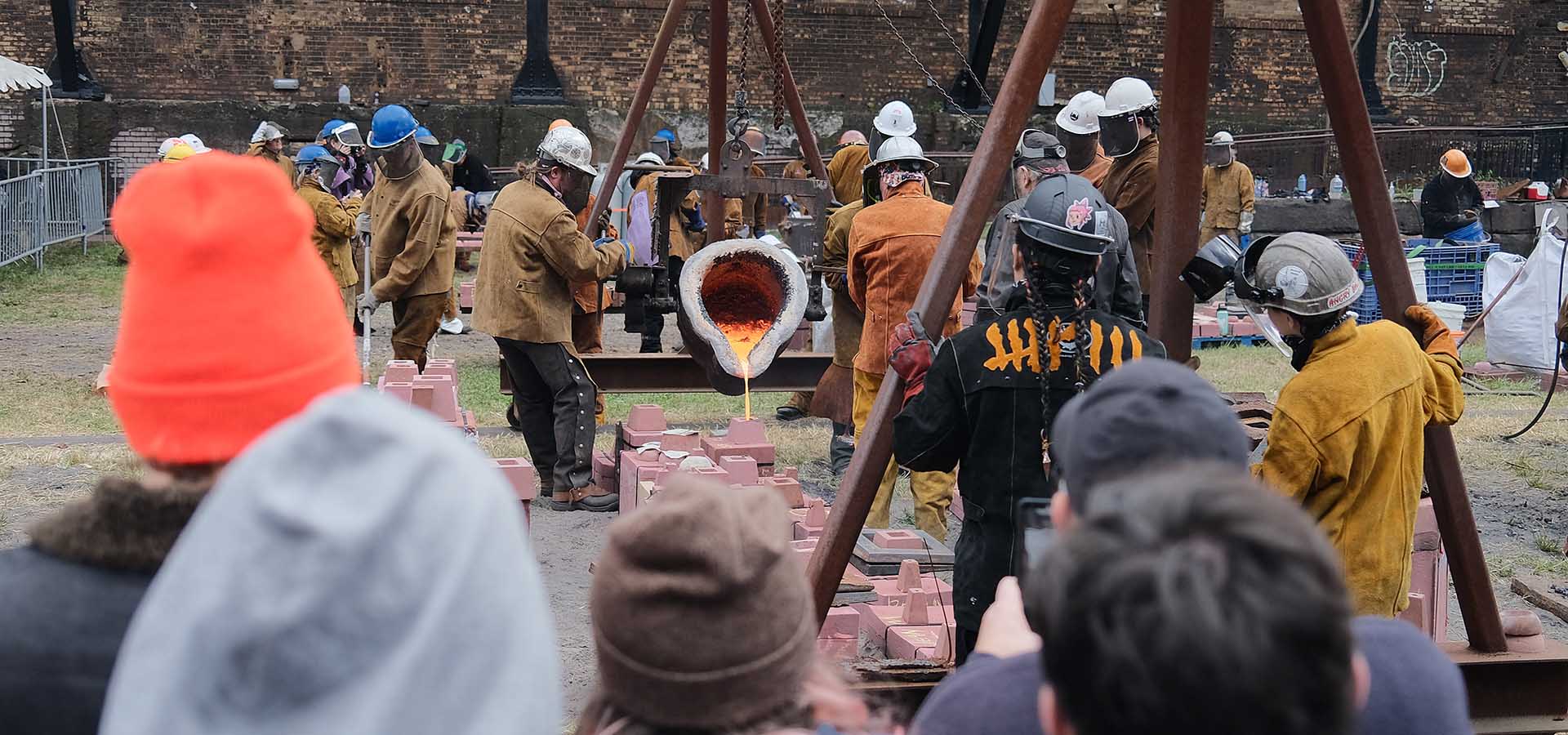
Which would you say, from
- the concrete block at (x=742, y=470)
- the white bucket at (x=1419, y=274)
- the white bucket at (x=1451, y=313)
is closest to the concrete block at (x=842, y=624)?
the concrete block at (x=742, y=470)

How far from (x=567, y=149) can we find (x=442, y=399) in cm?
154

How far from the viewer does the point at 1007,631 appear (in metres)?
2.05

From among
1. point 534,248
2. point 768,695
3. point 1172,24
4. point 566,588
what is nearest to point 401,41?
point 534,248

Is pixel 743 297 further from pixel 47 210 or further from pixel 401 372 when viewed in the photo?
pixel 47 210

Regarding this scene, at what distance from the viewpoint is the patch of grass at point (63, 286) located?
45.2 ft

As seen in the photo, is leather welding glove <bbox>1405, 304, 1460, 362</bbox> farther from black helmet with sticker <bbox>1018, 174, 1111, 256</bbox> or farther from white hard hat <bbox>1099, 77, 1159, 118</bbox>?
white hard hat <bbox>1099, 77, 1159, 118</bbox>

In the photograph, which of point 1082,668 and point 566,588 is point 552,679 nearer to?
point 1082,668

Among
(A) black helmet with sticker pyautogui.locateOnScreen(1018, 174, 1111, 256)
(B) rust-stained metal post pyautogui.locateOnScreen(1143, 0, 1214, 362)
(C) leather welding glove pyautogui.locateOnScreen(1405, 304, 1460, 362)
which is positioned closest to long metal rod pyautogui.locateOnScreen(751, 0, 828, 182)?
(B) rust-stained metal post pyautogui.locateOnScreen(1143, 0, 1214, 362)

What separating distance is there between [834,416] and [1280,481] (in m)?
4.72

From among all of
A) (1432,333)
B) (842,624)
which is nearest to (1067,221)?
(1432,333)

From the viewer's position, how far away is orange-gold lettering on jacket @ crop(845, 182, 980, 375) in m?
6.60

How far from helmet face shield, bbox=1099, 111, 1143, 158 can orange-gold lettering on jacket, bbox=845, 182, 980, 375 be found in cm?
83

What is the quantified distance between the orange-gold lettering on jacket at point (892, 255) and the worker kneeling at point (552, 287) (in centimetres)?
135

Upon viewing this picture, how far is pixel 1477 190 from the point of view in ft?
53.0
